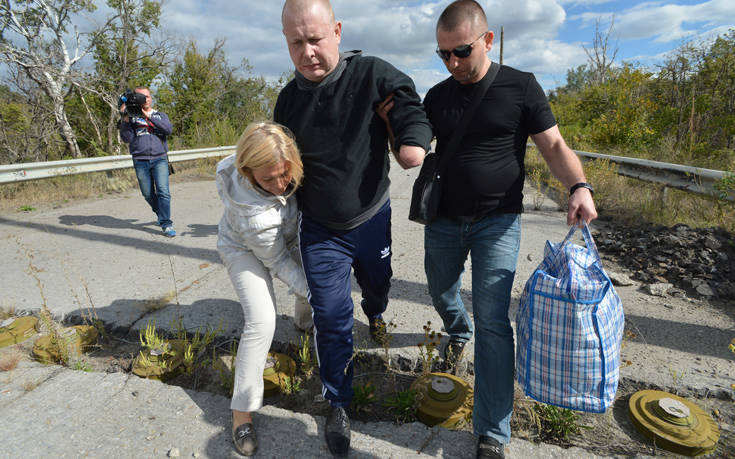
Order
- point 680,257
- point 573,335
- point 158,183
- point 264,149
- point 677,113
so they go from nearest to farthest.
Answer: point 573,335 → point 264,149 → point 680,257 → point 158,183 → point 677,113

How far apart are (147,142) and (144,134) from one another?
0.38 ft

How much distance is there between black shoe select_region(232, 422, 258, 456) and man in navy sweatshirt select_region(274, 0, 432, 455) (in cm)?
35

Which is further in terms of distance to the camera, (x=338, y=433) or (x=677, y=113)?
(x=677, y=113)

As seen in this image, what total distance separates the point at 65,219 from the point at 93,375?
4.62m

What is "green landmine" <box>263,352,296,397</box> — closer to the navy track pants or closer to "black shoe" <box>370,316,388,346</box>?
the navy track pants

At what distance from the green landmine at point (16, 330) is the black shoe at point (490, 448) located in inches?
123

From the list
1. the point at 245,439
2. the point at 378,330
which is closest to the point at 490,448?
the point at 378,330

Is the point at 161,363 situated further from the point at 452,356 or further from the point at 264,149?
the point at 452,356

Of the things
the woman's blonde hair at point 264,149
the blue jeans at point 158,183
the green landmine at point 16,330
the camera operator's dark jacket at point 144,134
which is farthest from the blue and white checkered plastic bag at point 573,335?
the camera operator's dark jacket at point 144,134

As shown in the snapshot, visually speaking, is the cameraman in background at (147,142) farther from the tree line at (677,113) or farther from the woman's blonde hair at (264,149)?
the tree line at (677,113)

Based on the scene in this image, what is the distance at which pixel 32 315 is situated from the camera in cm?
306

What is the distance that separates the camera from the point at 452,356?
246 cm

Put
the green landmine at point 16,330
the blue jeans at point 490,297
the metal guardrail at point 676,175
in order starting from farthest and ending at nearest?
1. the metal guardrail at point 676,175
2. the green landmine at point 16,330
3. the blue jeans at point 490,297

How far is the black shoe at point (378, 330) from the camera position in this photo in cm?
248
